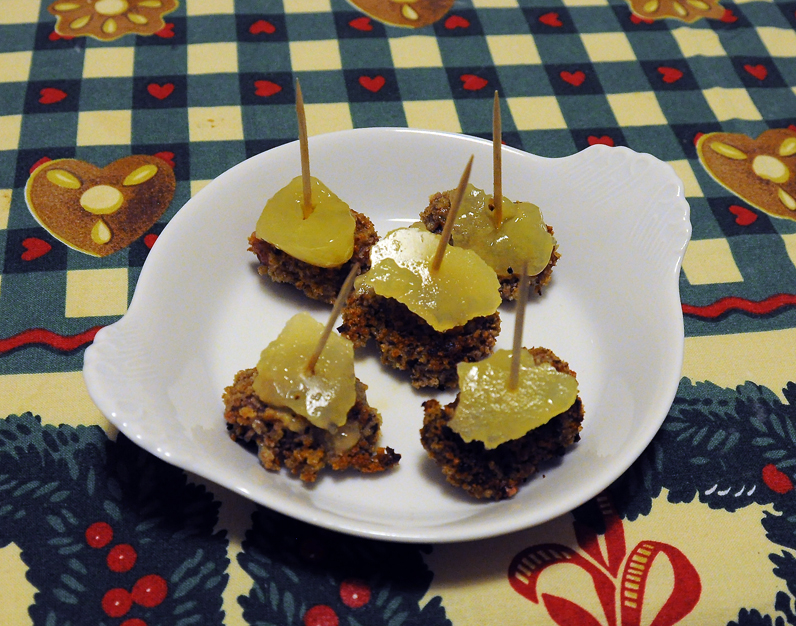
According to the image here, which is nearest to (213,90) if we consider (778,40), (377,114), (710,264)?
(377,114)

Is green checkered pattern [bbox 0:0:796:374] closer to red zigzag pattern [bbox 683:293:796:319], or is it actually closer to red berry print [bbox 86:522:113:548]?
red zigzag pattern [bbox 683:293:796:319]

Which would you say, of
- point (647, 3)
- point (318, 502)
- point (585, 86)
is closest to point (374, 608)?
point (318, 502)

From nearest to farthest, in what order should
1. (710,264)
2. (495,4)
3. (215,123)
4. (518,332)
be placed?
(518,332), (710,264), (215,123), (495,4)

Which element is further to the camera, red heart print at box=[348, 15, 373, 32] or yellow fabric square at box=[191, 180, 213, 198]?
red heart print at box=[348, 15, 373, 32]

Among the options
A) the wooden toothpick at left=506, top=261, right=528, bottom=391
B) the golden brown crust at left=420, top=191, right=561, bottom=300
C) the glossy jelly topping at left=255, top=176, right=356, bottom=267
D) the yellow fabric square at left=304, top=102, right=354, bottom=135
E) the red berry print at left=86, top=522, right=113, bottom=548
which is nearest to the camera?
the wooden toothpick at left=506, top=261, right=528, bottom=391

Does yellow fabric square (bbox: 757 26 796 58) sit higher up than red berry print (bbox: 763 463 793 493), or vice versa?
yellow fabric square (bbox: 757 26 796 58)

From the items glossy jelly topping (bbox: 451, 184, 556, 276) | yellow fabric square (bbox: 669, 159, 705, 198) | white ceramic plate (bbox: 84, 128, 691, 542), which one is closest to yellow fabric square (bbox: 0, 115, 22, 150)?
white ceramic plate (bbox: 84, 128, 691, 542)

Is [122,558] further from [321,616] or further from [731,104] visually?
[731,104]
